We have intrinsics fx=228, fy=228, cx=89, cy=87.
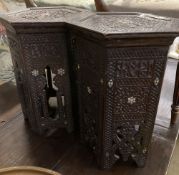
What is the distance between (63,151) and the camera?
913mm

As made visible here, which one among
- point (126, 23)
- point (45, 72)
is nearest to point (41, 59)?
point (45, 72)

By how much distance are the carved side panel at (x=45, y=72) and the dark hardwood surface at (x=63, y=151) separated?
0.07 metres

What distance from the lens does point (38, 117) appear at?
92cm

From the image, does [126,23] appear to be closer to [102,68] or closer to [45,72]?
[102,68]

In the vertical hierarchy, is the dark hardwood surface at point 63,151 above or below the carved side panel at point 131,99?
below

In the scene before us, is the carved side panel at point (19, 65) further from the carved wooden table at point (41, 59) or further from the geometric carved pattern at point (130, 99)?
the geometric carved pattern at point (130, 99)

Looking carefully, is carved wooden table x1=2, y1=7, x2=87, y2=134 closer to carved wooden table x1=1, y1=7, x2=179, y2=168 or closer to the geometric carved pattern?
carved wooden table x1=1, y1=7, x2=179, y2=168

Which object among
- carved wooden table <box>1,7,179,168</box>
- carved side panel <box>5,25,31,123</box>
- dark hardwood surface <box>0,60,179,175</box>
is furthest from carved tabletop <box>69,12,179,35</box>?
dark hardwood surface <box>0,60,179,175</box>

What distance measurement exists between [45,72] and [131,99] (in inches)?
13.9

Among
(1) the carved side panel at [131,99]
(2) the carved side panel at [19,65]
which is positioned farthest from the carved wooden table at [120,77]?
(2) the carved side panel at [19,65]

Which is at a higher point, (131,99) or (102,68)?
(102,68)

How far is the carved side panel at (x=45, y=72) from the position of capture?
77cm

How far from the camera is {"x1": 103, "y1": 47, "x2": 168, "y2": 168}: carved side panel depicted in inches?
24.5

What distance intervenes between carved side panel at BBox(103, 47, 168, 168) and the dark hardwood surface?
2.3 inches
